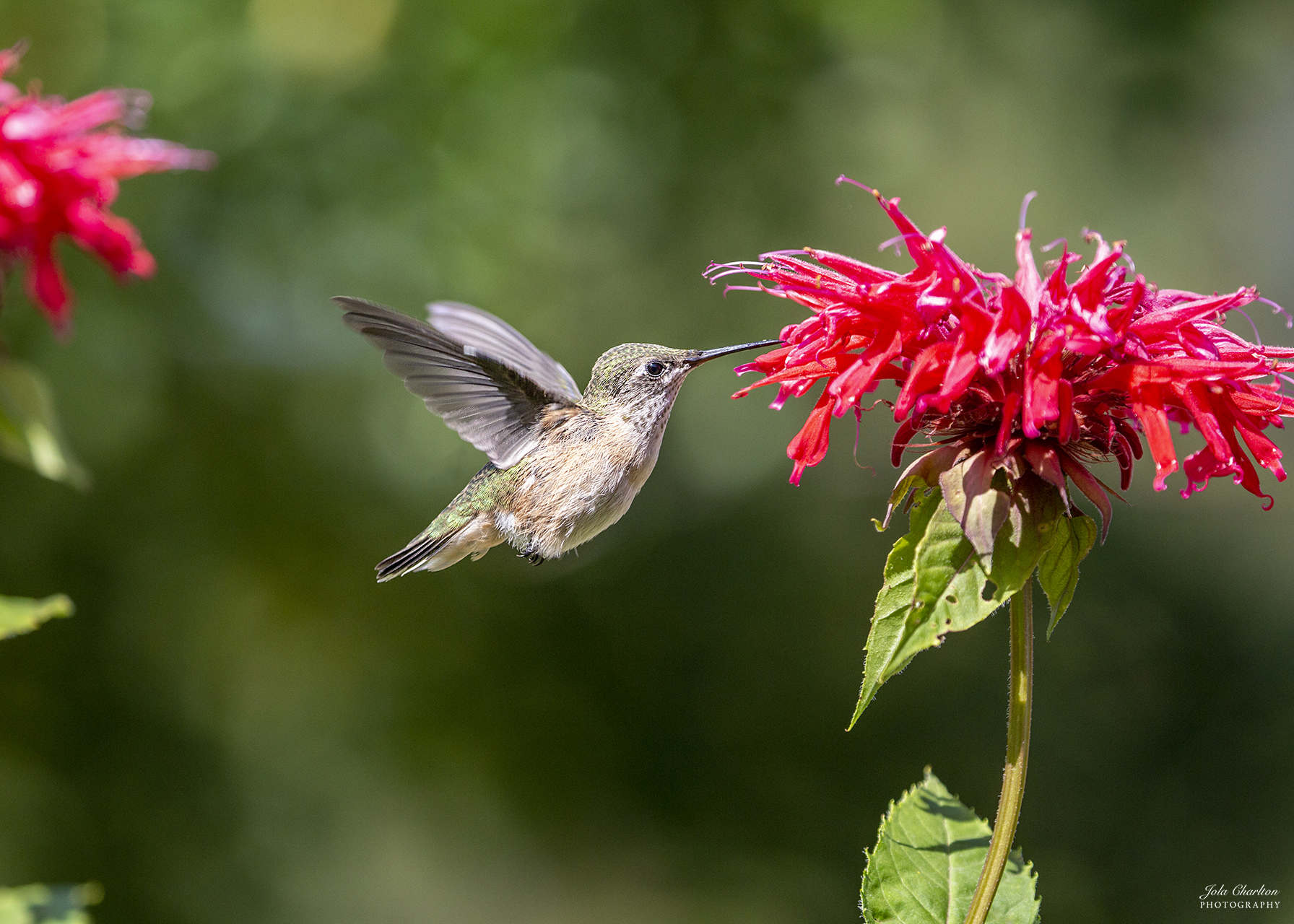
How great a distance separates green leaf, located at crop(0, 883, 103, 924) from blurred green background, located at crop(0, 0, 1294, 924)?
9.15 ft

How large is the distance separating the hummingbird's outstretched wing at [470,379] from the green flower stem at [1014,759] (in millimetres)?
788

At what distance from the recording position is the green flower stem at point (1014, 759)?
2.75 ft

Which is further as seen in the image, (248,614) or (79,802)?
(248,614)

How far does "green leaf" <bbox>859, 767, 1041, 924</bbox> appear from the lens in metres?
1.00

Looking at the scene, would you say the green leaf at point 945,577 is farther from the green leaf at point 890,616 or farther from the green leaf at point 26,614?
the green leaf at point 26,614

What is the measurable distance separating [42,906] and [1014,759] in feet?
2.47

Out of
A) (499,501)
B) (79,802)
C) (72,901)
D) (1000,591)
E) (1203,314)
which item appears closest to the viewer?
(72,901)

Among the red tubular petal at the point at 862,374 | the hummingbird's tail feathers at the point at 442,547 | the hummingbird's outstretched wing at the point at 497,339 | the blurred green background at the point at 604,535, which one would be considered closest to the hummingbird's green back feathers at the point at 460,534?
the hummingbird's tail feathers at the point at 442,547

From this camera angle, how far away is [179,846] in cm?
418

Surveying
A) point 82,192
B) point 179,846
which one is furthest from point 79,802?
point 82,192

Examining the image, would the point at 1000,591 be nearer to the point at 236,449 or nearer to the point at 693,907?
the point at 236,449

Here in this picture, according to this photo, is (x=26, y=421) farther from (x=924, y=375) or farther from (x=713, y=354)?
(x=713, y=354)

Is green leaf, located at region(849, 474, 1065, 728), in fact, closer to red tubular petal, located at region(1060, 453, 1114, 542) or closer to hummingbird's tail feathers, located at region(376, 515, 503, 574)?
red tubular petal, located at region(1060, 453, 1114, 542)

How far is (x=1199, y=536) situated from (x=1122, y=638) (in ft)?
1.99
